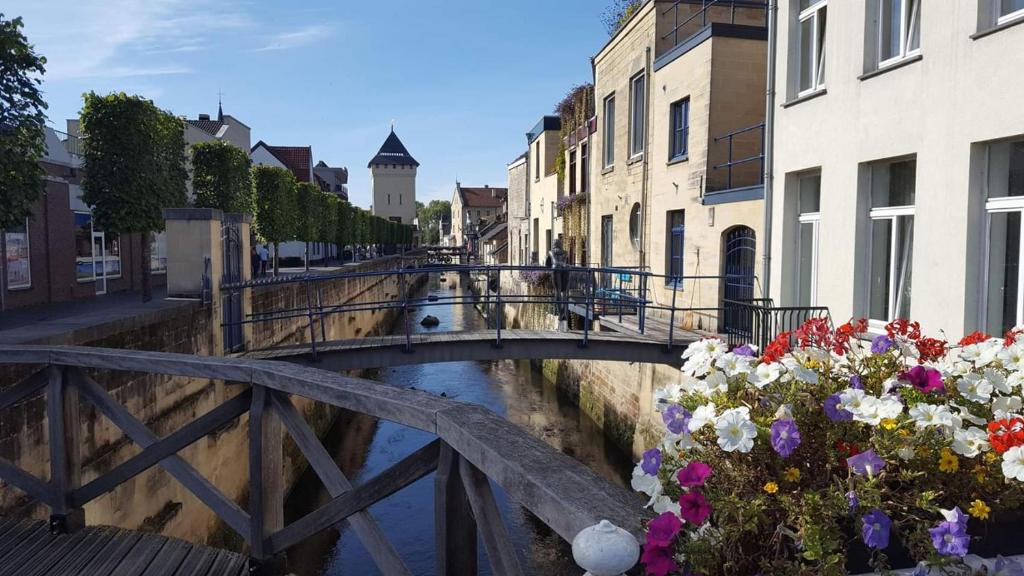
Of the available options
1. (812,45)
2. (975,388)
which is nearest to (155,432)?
(975,388)

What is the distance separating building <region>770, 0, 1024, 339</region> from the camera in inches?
258

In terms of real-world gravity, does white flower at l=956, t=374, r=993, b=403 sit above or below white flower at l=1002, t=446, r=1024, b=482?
above

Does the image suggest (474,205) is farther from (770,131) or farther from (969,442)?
(969,442)

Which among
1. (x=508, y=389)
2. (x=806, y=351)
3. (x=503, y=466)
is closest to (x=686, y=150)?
(x=508, y=389)

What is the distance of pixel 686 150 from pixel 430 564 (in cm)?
883

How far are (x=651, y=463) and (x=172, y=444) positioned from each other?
7.55ft

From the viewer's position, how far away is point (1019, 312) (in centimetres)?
639

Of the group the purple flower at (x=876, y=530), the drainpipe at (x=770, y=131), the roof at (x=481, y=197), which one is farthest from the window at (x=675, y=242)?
the roof at (x=481, y=197)

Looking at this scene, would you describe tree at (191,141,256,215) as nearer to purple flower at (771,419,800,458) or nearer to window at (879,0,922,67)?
window at (879,0,922,67)

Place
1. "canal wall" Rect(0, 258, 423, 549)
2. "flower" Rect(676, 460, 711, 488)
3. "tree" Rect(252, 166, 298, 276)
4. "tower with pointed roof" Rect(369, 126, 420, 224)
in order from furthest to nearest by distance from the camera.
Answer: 1. "tower with pointed roof" Rect(369, 126, 420, 224)
2. "tree" Rect(252, 166, 298, 276)
3. "canal wall" Rect(0, 258, 423, 549)
4. "flower" Rect(676, 460, 711, 488)

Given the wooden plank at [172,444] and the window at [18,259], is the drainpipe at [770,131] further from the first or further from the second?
the window at [18,259]

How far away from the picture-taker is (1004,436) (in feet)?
5.68

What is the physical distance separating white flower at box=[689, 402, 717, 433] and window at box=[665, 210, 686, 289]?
43.7ft

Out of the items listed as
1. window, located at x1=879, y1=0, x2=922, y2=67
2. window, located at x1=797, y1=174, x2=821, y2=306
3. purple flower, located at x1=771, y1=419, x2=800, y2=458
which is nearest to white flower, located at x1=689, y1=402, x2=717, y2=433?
purple flower, located at x1=771, y1=419, x2=800, y2=458
